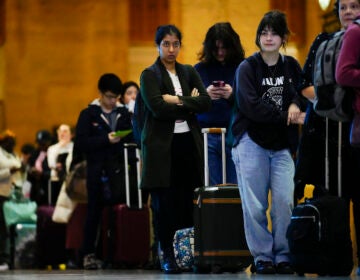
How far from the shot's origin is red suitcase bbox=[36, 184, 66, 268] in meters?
15.3

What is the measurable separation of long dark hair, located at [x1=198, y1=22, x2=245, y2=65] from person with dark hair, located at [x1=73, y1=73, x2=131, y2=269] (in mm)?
2555

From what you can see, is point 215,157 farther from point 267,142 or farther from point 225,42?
point 267,142

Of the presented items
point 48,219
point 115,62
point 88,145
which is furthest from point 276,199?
point 115,62

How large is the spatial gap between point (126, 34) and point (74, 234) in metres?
9.44

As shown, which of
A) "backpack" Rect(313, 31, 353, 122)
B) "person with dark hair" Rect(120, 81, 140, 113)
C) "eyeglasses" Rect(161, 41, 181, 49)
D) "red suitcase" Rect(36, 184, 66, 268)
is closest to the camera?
"backpack" Rect(313, 31, 353, 122)

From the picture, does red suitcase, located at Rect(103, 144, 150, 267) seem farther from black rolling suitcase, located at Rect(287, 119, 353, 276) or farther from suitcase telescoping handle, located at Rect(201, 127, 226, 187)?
black rolling suitcase, located at Rect(287, 119, 353, 276)

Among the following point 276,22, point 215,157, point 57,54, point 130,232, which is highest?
point 57,54

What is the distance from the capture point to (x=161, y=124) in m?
9.80

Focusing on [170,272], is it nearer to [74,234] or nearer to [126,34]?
[74,234]

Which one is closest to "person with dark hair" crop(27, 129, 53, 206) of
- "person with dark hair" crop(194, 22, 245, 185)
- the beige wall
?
the beige wall

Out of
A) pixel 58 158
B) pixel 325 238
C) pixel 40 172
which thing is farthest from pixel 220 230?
pixel 40 172

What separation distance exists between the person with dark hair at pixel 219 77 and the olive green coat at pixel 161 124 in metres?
0.21

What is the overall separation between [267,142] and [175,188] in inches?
45.9

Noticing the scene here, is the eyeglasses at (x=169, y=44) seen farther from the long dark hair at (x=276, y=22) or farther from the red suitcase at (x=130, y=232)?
the red suitcase at (x=130, y=232)
